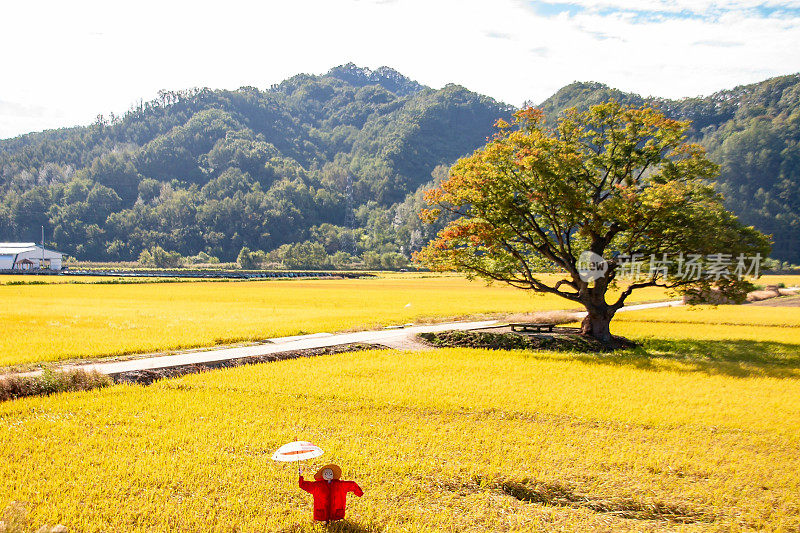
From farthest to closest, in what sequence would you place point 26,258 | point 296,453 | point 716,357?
point 26,258 → point 716,357 → point 296,453

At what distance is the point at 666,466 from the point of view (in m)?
9.56

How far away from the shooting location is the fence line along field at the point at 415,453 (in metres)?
7.61

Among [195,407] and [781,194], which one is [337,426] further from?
[781,194]

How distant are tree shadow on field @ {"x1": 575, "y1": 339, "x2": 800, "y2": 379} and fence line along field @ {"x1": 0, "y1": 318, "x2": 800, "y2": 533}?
10.1 feet

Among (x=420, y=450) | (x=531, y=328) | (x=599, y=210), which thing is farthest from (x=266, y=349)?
(x=599, y=210)

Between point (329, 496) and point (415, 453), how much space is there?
9.39 ft

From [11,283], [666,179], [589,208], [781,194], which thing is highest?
[781,194]

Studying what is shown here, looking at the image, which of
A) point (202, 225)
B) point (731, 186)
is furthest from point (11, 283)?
point (731, 186)

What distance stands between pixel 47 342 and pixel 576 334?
22238mm

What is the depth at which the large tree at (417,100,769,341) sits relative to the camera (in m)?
23.1

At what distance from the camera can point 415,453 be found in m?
9.76

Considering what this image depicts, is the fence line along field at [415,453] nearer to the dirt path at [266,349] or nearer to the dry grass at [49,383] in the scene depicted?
the dry grass at [49,383]

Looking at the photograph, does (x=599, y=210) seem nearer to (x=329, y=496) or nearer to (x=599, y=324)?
(x=599, y=324)

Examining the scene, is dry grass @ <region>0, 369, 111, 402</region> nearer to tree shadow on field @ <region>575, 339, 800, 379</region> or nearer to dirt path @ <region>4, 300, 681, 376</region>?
dirt path @ <region>4, 300, 681, 376</region>
